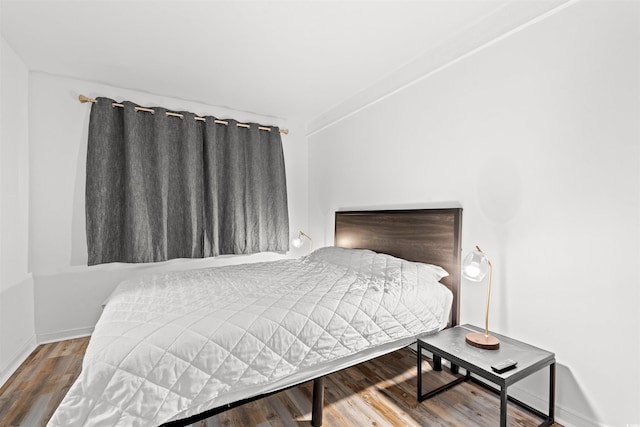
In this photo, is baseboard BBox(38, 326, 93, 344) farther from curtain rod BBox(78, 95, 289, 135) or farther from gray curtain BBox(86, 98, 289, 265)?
curtain rod BBox(78, 95, 289, 135)

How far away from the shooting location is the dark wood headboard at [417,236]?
217cm

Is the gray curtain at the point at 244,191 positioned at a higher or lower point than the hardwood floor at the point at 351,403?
higher

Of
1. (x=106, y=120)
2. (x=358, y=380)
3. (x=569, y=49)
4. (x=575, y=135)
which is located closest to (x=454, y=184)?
(x=575, y=135)

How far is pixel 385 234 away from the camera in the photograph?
2760 mm

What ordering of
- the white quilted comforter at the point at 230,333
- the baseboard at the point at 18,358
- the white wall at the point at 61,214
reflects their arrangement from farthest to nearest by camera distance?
the white wall at the point at 61,214, the baseboard at the point at 18,358, the white quilted comforter at the point at 230,333

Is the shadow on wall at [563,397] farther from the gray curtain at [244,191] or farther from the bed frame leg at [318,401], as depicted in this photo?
the gray curtain at [244,191]

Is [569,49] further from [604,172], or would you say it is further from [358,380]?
[358,380]

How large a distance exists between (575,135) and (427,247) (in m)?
1.13

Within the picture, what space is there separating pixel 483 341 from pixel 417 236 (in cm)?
91

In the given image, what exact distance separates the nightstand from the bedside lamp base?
2cm

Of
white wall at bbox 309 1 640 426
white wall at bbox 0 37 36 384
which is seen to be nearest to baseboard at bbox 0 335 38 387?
white wall at bbox 0 37 36 384

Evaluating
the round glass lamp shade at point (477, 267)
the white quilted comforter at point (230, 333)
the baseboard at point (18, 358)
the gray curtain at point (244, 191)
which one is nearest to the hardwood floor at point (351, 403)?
the baseboard at point (18, 358)

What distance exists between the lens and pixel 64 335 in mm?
2822

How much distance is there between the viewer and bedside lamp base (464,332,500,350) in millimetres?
1681
